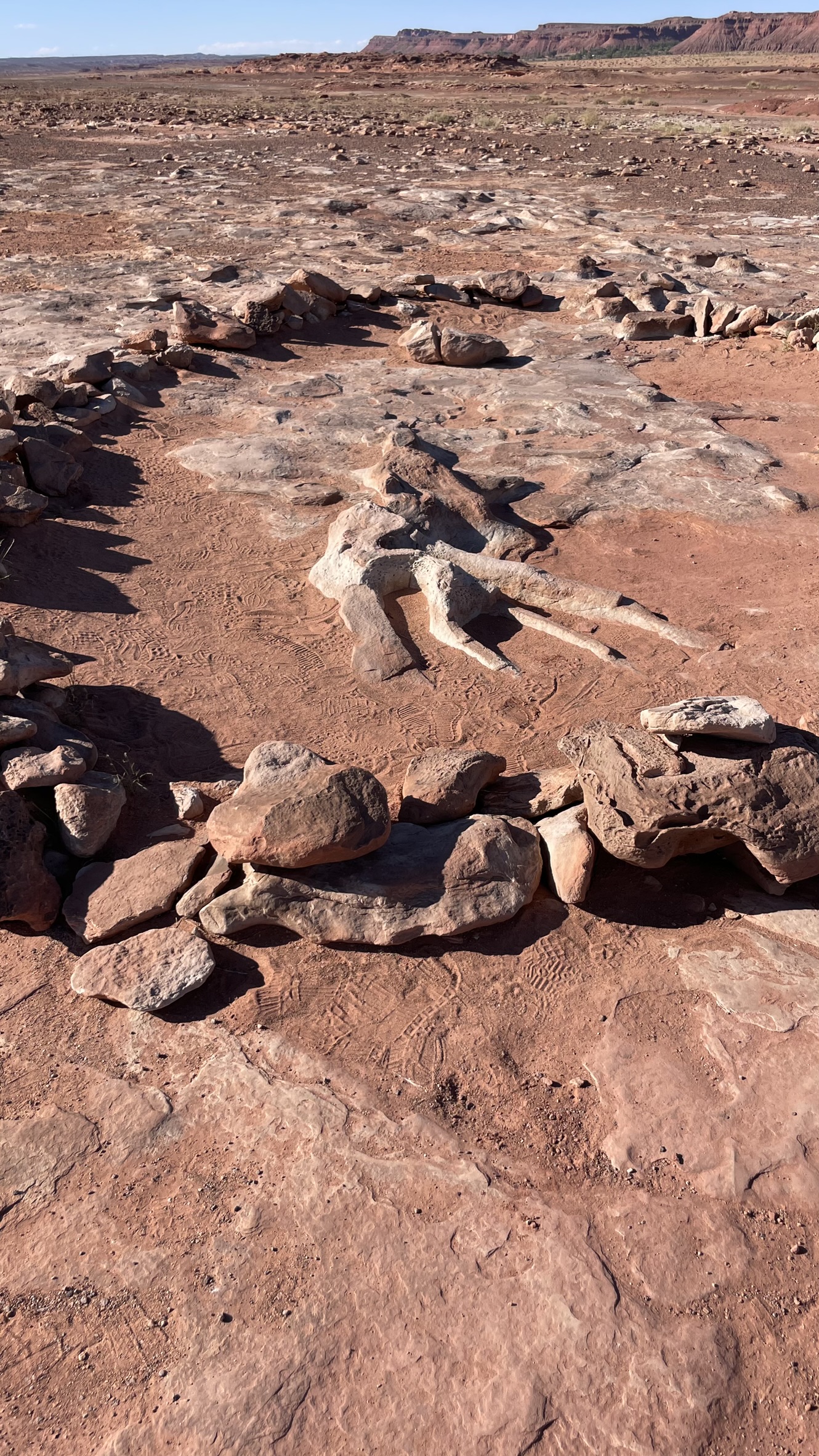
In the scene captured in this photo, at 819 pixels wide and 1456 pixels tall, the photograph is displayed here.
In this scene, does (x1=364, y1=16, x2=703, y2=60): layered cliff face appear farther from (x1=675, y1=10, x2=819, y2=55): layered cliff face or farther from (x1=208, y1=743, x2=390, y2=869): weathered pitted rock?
(x1=208, y1=743, x2=390, y2=869): weathered pitted rock

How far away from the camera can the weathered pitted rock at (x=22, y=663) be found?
3955 millimetres

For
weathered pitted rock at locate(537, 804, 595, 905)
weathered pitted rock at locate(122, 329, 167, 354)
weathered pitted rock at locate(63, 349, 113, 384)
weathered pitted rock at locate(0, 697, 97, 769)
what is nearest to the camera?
weathered pitted rock at locate(537, 804, 595, 905)

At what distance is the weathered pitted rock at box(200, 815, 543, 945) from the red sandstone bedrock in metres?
78.8

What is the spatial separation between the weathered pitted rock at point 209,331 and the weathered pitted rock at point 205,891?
6.94 m

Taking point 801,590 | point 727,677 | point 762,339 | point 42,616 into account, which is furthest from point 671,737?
point 762,339

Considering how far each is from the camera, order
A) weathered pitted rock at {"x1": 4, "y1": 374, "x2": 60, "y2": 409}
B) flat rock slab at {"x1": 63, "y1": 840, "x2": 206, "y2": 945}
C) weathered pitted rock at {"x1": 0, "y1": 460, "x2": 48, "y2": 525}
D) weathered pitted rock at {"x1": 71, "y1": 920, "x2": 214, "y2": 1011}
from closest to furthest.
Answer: weathered pitted rock at {"x1": 71, "y1": 920, "x2": 214, "y2": 1011} → flat rock slab at {"x1": 63, "y1": 840, "x2": 206, "y2": 945} → weathered pitted rock at {"x1": 0, "y1": 460, "x2": 48, "y2": 525} → weathered pitted rock at {"x1": 4, "y1": 374, "x2": 60, "y2": 409}

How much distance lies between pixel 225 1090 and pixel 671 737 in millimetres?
1995

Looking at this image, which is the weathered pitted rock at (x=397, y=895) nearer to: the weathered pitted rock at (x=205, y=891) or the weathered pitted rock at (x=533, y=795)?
the weathered pitted rock at (x=205, y=891)

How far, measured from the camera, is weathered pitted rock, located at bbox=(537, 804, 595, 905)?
344 centimetres

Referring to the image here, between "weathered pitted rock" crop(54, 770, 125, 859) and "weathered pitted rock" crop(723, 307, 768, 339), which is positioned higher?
"weathered pitted rock" crop(723, 307, 768, 339)

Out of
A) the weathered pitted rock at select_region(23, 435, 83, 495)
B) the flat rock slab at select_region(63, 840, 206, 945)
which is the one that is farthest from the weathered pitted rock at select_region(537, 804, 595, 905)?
the weathered pitted rock at select_region(23, 435, 83, 495)

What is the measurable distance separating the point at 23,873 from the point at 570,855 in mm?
1875

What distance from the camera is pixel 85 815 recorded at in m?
3.53

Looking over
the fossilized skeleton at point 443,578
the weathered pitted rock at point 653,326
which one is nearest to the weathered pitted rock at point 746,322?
the weathered pitted rock at point 653,326
